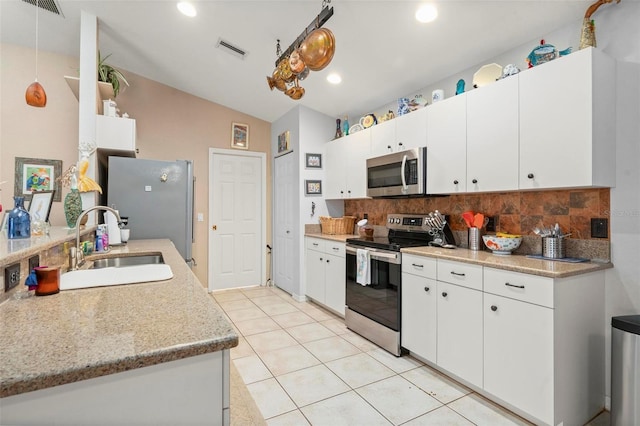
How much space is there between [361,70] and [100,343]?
2960 mm

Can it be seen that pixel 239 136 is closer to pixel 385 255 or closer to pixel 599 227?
pixel 385 255

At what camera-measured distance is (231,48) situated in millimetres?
3023

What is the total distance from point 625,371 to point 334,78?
3094mm

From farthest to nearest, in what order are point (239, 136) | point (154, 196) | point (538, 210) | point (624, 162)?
point (239, 136), point (154, 196), point (538, 210), point (624, 162)

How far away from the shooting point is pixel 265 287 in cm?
488

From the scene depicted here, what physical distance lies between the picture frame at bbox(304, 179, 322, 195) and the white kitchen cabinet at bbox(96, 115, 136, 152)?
6.57 feet

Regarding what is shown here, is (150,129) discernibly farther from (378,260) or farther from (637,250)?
(637,250)

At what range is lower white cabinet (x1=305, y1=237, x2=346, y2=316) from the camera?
3.39 meters

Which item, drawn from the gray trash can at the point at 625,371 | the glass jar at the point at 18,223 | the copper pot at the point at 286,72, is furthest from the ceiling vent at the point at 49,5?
the gray trash can at the point at 625,371

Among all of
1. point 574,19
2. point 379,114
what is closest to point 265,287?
point 379,114

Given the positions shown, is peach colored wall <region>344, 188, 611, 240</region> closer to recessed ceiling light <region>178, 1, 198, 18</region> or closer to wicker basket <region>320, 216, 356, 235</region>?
wicker basket <region>320, 216, 356, 235</region>

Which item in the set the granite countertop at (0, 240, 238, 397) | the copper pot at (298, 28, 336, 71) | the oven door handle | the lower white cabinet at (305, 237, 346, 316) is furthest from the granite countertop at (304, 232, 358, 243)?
the granite countertop at (0, 240, 238, 397)

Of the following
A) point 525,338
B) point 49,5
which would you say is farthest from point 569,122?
point 49,5

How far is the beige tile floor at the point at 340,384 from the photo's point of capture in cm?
185
